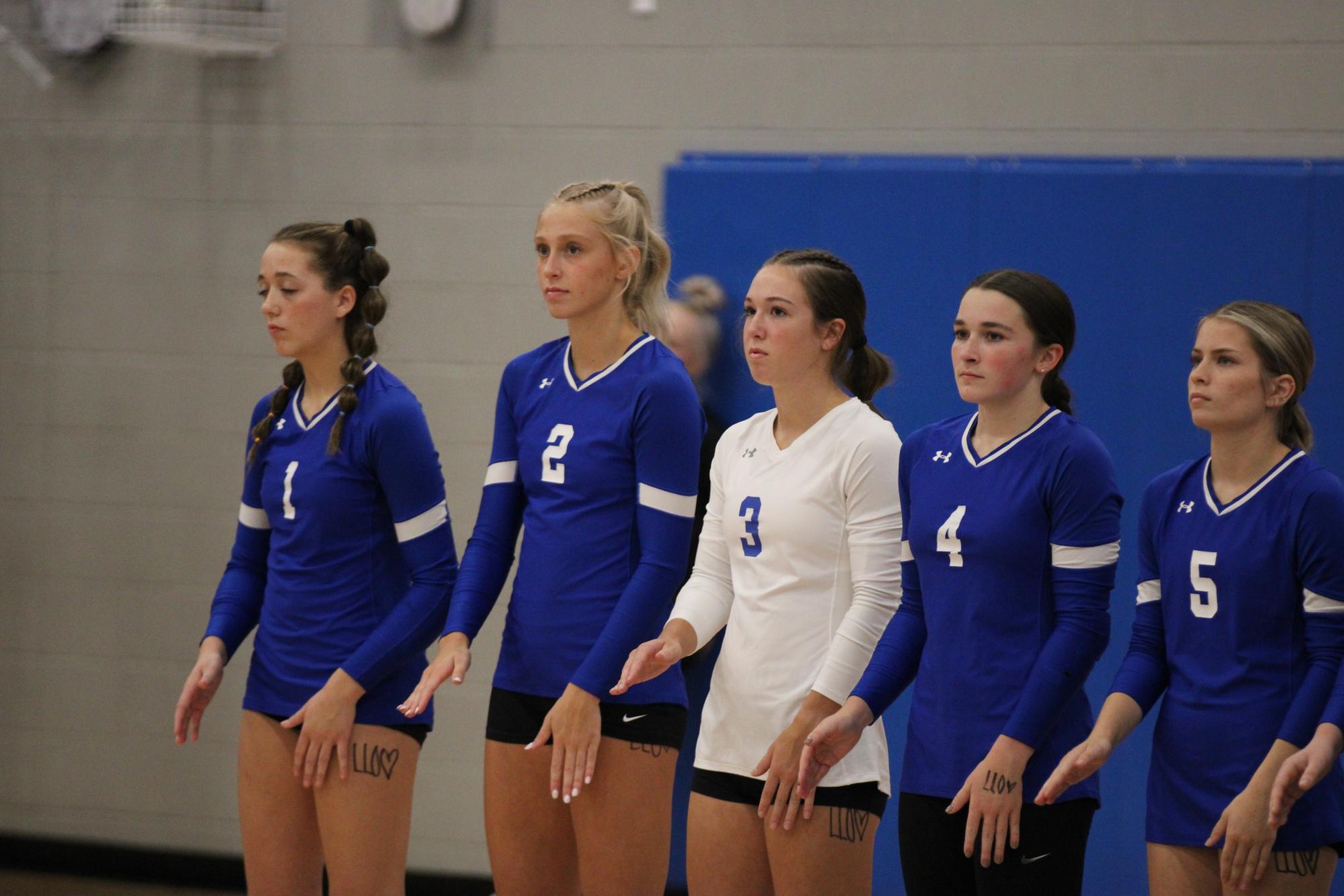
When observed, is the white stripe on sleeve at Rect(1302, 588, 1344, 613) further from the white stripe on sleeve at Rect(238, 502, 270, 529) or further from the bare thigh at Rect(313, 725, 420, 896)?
the white stripe on sleeve at Rect(238, 502, 270, 529)

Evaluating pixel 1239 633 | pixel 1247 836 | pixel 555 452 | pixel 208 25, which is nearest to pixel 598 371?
pixel 555 452

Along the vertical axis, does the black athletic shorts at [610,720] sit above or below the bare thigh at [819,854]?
above

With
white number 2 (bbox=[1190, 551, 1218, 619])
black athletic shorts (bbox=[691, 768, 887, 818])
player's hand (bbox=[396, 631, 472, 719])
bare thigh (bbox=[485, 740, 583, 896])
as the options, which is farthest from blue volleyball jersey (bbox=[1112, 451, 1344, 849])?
player's hand (bbox=[396, 631, 472, 719])

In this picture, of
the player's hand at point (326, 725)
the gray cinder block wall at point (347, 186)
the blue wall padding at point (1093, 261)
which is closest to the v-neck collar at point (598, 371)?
the player's hand at point (326, 725)

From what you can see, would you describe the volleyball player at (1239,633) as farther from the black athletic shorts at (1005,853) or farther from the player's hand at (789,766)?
the player's hand at (789,766)

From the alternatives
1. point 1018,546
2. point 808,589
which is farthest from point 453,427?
point 1018,546

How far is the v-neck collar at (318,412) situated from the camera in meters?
2.53

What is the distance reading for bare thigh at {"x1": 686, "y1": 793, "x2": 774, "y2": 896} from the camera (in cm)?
219

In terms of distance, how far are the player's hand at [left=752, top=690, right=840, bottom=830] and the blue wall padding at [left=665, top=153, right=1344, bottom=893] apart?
154 cm

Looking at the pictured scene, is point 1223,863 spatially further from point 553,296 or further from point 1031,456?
point 553,296

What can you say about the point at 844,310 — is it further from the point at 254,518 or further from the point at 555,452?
the point at 254,518

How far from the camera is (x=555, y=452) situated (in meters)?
2.32

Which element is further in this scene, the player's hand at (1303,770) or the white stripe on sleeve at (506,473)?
the white stripe on sleeve at (506,473)

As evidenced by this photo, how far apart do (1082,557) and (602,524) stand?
2.48 ft
